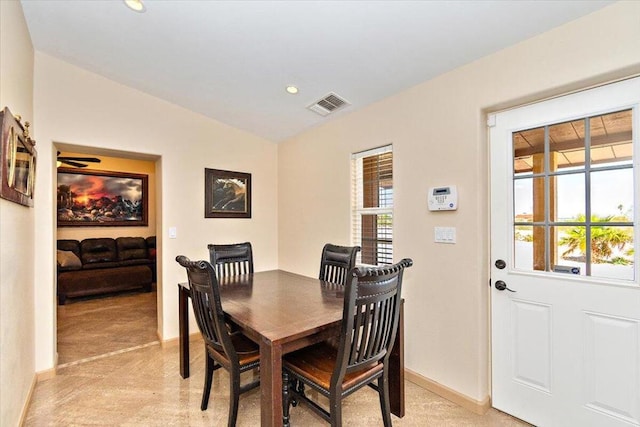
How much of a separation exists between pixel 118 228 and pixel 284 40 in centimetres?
567

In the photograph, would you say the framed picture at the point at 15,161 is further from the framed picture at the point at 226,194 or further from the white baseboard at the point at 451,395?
the white baseboard at the point at 451,395

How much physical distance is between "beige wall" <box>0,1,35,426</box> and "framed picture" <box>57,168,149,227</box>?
12.5 feet

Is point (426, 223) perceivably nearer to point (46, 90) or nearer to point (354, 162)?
point (354, 162)

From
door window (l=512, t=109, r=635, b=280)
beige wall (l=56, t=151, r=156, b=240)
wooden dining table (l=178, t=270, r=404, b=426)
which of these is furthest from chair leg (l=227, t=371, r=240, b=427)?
beige wall (l=56, t=151, r=156, b=240)

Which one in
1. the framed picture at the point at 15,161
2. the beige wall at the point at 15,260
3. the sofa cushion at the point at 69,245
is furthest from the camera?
the sofa cushion at the point at 69,245

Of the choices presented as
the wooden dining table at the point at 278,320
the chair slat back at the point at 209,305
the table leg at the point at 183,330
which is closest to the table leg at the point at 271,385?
the wooden dining table at the point at 278,320

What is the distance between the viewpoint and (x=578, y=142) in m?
1.78

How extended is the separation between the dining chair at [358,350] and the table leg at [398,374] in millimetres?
277

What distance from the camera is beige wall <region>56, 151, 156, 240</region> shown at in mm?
5547

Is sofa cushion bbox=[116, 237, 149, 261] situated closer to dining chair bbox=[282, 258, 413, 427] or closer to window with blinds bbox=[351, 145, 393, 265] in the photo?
window with blinds bbox=[351, 145, 393, 265]

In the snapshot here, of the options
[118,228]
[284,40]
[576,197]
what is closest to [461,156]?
[576,197]

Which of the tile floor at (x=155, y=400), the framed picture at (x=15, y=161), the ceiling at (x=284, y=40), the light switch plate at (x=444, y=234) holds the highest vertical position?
the ceiling at (x=284, y=40)

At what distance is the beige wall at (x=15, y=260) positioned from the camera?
5.28ft

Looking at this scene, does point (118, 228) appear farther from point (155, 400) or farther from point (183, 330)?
point (155, 400)
